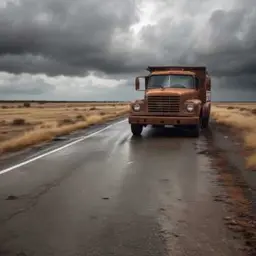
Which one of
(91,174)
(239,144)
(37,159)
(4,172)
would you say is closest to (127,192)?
(91,174)

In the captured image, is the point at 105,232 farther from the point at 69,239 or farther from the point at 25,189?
the point at 25,189

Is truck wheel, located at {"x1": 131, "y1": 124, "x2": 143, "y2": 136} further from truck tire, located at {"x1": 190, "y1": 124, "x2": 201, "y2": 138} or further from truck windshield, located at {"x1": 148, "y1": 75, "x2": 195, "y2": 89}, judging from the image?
truck tire, located at {"x1": 190, "y1": 124, "x2": 201, "y2": 138}

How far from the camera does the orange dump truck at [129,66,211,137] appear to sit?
1984 cm

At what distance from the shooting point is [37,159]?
13258 mm

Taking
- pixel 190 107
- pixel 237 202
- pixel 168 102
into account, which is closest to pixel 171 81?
pixel 168 102

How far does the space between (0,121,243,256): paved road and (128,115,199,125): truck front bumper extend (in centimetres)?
682

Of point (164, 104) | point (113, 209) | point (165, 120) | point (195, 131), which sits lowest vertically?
point (195, 131)

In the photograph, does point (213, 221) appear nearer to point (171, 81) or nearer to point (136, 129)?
point (136, 129)

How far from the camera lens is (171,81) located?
2123 centimetres

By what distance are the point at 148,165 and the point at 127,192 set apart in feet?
11.6

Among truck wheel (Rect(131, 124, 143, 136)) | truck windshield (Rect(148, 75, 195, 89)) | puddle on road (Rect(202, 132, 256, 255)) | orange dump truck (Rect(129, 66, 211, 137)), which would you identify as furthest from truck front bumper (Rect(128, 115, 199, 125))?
puddle on road (Rect(202, 132, 256, 255))

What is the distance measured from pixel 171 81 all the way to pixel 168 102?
158 cm

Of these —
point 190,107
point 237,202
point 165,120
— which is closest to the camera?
point 237,202

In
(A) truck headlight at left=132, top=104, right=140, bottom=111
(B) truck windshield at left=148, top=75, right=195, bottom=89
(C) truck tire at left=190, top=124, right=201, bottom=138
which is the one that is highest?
(B) truck windshield at left=148, top=75, right=195, bottom=89
